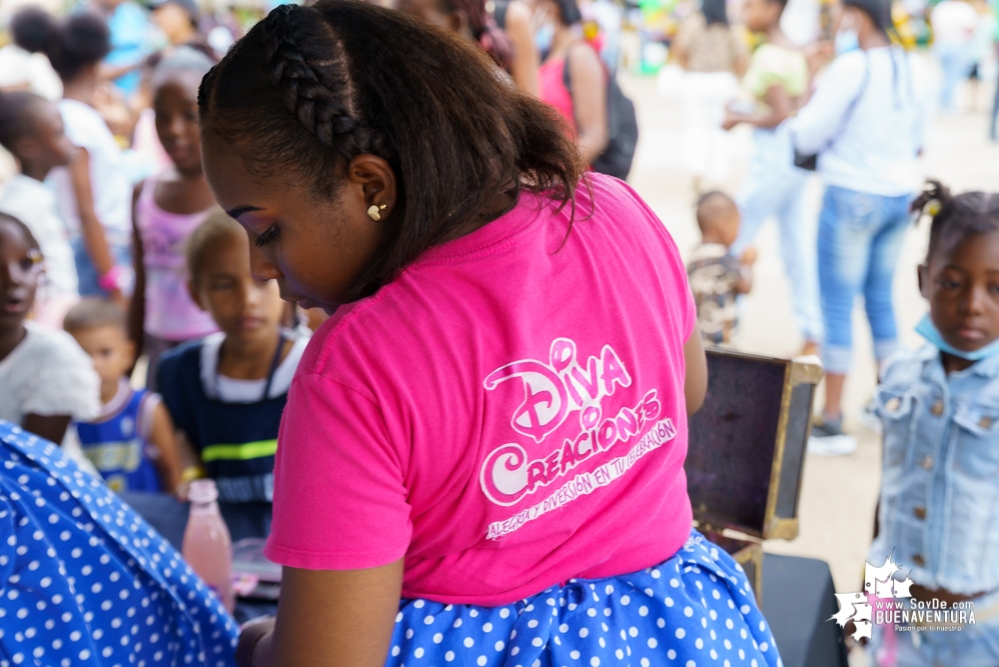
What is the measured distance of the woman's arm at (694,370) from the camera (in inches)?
49.7

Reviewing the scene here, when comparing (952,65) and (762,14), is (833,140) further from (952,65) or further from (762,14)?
(952,65)

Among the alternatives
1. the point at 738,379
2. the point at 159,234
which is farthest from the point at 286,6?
the point at 159,234

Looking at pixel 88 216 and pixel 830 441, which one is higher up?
pixel 88 216

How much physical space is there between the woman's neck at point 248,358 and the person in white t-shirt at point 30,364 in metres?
0.33

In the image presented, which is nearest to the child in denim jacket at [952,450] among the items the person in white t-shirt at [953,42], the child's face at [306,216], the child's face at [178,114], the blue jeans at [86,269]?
the child's face at [306,216]

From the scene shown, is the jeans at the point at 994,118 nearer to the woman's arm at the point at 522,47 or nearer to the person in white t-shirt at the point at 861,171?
the person in white t-shirt at the point at 861,171

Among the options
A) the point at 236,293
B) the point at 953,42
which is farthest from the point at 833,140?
the point at 953,42

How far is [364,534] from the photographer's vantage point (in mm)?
907

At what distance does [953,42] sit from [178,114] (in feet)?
34.1

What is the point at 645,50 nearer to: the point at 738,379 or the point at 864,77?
the point at 864,77

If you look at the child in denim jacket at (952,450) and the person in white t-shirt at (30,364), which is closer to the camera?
the child in denim jacket at (952,450)

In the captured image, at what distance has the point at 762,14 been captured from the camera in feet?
16.0

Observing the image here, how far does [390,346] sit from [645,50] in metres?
18.5

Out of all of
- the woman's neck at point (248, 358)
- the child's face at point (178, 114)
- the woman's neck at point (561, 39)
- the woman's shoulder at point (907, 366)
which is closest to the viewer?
the woman's shoulder at point (907, 366)
